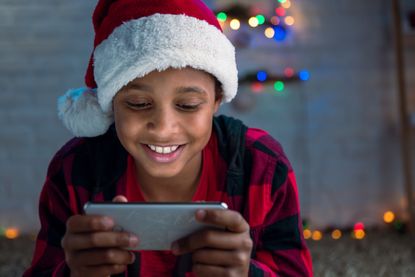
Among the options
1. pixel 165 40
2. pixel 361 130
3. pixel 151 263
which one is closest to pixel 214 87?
pixel 165 40

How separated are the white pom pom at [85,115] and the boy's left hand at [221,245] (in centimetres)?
38

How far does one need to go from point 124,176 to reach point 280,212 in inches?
13.1

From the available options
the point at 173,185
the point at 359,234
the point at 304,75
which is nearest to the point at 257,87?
the point at 304,75

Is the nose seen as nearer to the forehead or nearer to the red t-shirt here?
the forehead

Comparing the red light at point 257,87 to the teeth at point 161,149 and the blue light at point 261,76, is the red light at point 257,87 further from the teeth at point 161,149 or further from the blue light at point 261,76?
the teeth at point 161,149

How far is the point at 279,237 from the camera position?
4.28 feet

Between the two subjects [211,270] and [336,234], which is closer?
[211,270]

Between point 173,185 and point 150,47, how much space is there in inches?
12.9

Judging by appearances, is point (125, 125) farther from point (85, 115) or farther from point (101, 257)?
point (101, 257)

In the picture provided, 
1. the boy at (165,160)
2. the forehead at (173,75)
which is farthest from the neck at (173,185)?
the forehead at (173,75)

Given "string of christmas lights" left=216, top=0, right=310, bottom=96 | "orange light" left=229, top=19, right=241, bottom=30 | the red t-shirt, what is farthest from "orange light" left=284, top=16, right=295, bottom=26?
the red t-shirt

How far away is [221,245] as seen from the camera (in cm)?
100

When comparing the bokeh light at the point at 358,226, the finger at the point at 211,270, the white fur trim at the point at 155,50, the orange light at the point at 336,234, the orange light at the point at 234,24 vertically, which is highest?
the orange light at the point at 234,24

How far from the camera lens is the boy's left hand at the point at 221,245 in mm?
979
